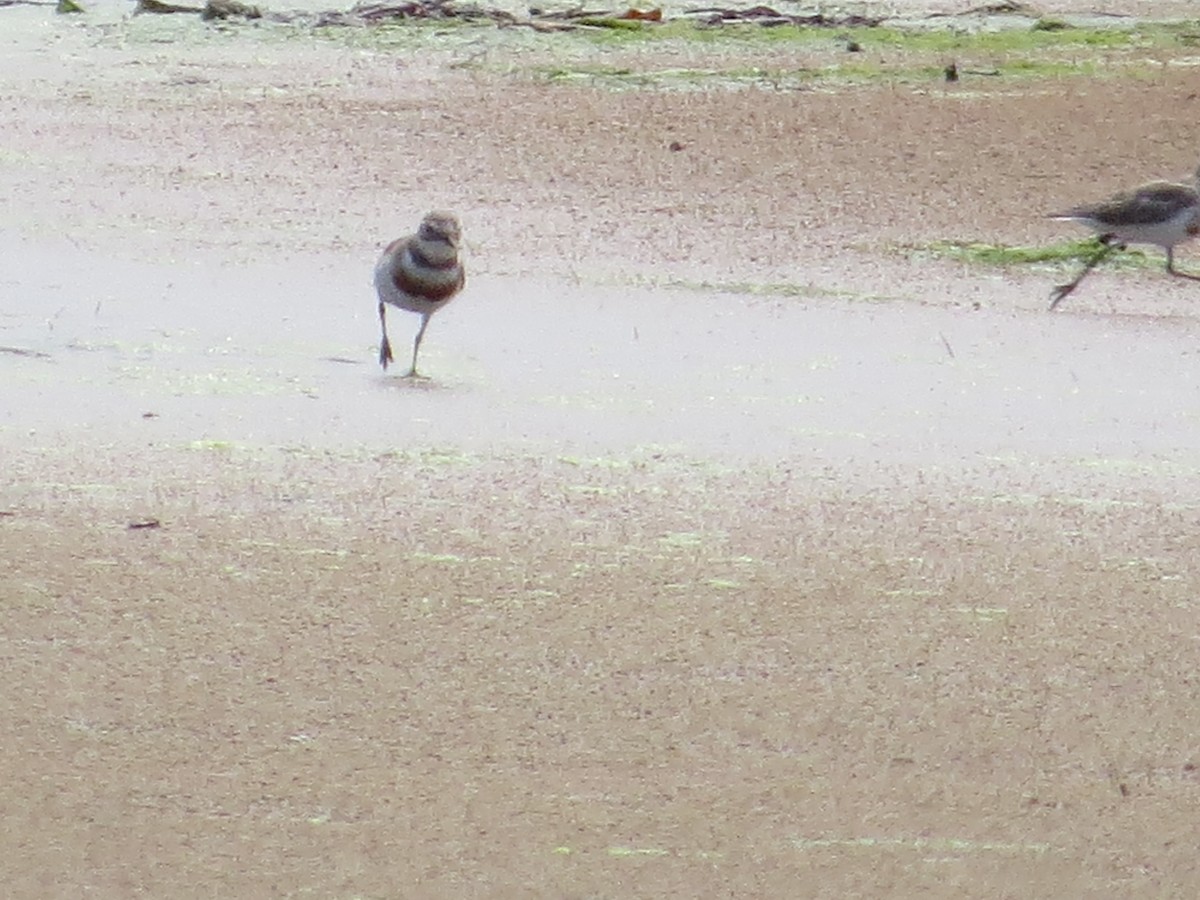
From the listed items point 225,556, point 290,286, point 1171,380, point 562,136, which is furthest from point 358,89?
point 225,556

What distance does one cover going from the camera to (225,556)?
7316 millimetres

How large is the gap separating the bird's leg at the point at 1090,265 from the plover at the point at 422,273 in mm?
3028

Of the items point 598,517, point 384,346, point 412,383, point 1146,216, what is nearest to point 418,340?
point 384,346

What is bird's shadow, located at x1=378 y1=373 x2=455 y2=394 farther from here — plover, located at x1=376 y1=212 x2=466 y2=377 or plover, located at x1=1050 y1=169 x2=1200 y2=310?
plover, located at x1=1050 y1=169 x2=1200 y2=310

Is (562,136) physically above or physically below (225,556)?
below

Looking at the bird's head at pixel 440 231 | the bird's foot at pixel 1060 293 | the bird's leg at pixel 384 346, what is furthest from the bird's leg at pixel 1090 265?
the bird's leg at pixel 384 346

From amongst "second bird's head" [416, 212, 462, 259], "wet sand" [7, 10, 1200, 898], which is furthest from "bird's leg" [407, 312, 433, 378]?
"second bird's head" [416, 212, 462, 259]

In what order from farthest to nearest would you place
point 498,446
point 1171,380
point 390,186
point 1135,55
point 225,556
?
point 1135,55
point 390,186
point 1171,380
point 498,446
point 225,556

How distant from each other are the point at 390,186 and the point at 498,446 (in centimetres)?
509

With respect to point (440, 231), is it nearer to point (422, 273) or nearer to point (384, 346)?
point (422, 273)

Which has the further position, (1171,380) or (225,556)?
(1171,380)

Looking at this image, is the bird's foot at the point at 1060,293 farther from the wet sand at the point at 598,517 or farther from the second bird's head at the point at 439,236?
the second bird's head at the point at 439,236

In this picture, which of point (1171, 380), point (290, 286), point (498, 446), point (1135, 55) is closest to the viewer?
point (498, 446)

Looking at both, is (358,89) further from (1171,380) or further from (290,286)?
(1171,380)
